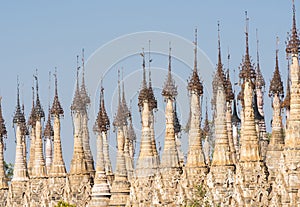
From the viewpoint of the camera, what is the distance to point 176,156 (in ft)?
180

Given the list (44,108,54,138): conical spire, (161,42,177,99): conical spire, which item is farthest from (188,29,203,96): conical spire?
(44,108,54,138): conical spire

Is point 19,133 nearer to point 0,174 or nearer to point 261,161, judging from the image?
point 0,174

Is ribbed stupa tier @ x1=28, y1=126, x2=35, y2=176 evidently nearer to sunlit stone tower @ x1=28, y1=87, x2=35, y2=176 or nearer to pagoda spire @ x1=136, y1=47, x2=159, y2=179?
sunlit stone tower @ x1=28, y1=87, x2=35, y2=176

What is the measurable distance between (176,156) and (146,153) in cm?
157

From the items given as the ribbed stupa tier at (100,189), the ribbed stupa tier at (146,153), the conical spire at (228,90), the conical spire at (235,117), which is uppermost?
the conical spire at (228,90)

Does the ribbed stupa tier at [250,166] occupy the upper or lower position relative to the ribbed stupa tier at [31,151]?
lower

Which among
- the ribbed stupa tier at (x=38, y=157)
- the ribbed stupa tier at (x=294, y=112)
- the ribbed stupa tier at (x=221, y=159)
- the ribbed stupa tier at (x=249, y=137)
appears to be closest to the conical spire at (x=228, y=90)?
the ribbed stupa tier at (x=221, y=159)

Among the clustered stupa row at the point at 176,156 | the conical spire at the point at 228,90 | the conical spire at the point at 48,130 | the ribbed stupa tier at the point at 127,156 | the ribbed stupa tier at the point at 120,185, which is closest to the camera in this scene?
the clustered stupa row at the point at 176,156

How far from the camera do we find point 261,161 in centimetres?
4738

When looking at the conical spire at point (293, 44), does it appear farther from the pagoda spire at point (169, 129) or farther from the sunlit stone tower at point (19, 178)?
the sunlit stone tower at point (19, 178)

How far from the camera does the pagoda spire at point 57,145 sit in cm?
6425

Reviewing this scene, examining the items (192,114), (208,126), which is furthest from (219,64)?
(208,126)

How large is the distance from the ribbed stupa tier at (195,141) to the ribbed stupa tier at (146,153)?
210 centimetres

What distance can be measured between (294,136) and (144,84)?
13941 mm
